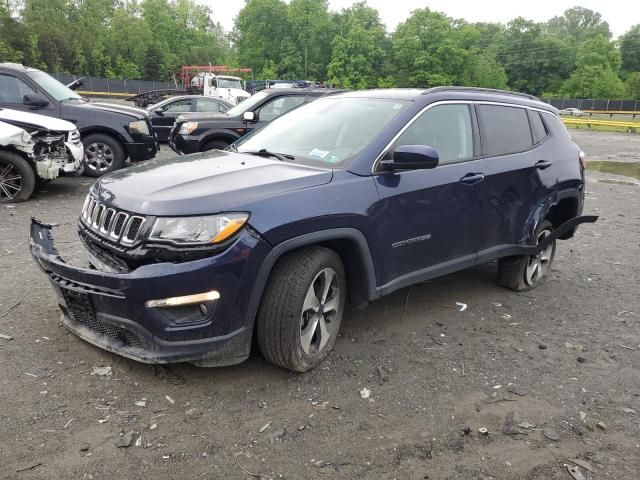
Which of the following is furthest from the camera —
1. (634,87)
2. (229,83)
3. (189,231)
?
(634,87)

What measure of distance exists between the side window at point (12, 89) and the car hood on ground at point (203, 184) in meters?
6.77

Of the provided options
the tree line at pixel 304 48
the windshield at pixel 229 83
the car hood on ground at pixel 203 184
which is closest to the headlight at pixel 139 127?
the car hood on ground at pixel 203 184

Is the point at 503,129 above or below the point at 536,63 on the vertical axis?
below

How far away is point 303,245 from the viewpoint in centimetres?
321

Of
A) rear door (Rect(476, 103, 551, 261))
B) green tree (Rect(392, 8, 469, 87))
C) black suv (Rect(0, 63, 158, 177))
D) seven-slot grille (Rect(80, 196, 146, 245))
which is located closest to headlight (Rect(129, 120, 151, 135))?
black suv (Rect(0, 63, 158, 177))

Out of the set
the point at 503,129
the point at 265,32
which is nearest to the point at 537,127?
the point at 503,129

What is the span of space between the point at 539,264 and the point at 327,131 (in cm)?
263

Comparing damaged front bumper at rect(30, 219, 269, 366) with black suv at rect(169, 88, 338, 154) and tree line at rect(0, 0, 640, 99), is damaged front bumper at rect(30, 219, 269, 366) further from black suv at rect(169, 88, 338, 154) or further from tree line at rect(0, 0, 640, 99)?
tree line at rect(0, 0, 640, 99)

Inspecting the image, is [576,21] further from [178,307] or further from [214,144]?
[178,307]

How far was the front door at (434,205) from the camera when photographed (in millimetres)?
3672

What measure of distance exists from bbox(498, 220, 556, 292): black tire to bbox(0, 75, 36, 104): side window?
27.0 feet

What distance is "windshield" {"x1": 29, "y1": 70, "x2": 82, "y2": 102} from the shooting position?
943cm

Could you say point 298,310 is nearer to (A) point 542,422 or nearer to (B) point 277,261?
(B) point 277,261

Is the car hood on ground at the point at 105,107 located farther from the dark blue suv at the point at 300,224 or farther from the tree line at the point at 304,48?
the tree line at the point at 304,48
